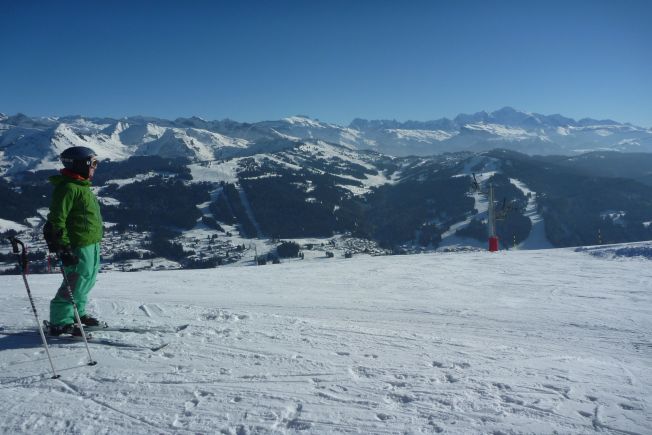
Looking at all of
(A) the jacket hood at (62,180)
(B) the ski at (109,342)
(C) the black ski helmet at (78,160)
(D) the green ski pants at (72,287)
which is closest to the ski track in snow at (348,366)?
(B) the ski at (109,342)

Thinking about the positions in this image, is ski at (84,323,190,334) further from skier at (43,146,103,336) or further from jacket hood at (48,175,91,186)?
jacket hood at (48,175,91,186)

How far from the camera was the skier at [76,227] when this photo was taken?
17.9ft

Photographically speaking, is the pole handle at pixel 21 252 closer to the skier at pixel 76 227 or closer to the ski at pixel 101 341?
the skier at pixel 76 227

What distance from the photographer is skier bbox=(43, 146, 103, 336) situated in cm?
545

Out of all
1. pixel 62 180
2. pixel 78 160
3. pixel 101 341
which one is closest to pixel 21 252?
pixel 62 180

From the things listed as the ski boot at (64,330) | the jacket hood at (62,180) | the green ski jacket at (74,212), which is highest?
the jacket hood at (62,180)

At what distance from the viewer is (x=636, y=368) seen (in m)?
4.83

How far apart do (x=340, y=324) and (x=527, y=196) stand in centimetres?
16817

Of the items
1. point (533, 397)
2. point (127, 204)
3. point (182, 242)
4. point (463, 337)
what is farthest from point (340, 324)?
point (127, 204)

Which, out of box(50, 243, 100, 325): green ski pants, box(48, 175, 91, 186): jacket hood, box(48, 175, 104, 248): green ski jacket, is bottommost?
box(50, 243, 100, 325): green ski pants

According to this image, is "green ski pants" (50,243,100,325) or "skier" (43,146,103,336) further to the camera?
"green ski pants" (50,243,100,325)

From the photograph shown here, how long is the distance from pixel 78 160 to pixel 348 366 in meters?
4.46

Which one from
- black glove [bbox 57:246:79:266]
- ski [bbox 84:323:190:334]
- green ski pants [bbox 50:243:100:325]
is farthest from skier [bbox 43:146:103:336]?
ski [bbox 84:323:190:334]

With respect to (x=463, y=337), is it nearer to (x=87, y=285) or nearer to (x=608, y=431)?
(x=608, y=431)
